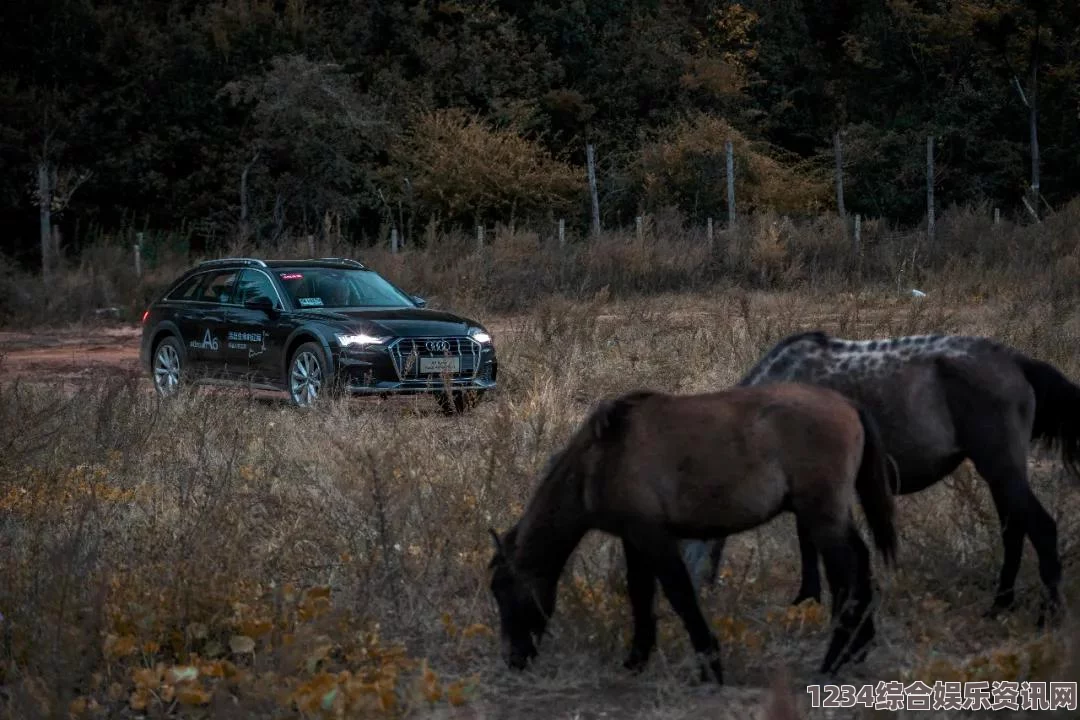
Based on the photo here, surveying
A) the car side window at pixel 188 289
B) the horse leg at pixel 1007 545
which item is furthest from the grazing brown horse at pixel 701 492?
the car side window at pixel 188 289

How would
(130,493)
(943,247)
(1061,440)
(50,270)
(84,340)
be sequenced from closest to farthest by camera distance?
(1061,440) < (130,493) < (84,340) < (943,247) < (50,270)

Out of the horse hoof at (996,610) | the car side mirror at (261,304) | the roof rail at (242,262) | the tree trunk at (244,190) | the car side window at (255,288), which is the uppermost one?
the tree trunk at (244,190)

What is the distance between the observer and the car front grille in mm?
13820

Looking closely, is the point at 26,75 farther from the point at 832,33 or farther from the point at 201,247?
the point at 832,33

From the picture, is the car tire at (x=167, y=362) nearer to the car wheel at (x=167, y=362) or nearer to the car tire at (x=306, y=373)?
the car wheel at (x=167, y=362)

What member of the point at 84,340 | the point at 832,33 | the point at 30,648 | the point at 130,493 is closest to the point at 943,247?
the point at 84,340

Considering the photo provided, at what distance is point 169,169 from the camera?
41.3 m

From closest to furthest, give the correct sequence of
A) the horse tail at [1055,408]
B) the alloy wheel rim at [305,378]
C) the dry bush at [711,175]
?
the horse tail at [1055,408] → the alloy wheel rim at [305,378] → the dry bush at [711,175]

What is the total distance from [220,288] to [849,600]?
11.6m

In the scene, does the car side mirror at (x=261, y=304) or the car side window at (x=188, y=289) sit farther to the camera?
the car side window at (x=188, y=289)

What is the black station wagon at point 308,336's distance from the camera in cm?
1380

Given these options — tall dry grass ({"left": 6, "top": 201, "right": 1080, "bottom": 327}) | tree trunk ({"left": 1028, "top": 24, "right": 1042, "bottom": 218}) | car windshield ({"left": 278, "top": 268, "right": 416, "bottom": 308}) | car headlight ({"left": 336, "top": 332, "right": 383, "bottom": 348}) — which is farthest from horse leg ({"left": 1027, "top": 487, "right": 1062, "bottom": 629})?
tree trunk ({"left": 1028, "top": 24, "right": 1042, "bottom": 218})

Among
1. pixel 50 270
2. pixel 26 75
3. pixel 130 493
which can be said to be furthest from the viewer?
pixel 26 75

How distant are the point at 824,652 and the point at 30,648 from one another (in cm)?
316
